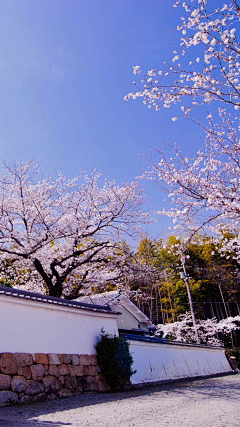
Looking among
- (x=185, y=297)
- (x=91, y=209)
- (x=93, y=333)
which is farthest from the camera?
(x=185, y=297)

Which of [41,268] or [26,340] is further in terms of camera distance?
[41,268]

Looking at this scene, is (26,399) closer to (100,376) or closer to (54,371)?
(54,371)

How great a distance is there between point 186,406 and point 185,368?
5631 mm

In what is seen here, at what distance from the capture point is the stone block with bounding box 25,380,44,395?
4.45 metres

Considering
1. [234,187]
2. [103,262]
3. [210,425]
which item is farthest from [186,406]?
[103,262]

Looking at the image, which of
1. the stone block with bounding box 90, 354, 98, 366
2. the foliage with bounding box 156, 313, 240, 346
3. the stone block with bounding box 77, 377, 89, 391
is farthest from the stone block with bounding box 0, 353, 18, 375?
the foliage with bounding box 156, 313, 240, 346

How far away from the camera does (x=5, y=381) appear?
13.7ft

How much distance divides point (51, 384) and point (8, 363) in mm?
961

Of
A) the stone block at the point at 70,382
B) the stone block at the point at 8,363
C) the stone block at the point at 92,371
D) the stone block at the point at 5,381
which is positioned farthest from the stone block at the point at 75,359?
the stone block at the point at 5,381

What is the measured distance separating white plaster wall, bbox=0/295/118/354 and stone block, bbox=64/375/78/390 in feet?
1.45

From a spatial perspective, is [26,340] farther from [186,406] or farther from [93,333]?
[186,406]

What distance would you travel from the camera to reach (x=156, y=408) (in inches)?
149

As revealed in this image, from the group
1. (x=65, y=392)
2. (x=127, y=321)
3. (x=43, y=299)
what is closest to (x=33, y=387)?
(x=65, y=392)

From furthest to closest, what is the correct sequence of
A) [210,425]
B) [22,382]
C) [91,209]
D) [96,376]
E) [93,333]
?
[91,209]
[93,333]
[96,376]
[22,382]
[210,425]
